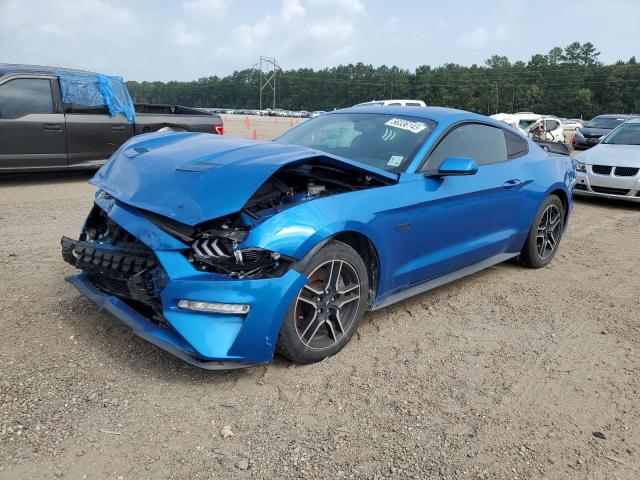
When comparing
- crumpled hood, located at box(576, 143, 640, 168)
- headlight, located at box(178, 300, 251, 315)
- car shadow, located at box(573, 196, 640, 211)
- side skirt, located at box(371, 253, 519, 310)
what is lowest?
car shadow, located at box(573, 196, 640, 211)

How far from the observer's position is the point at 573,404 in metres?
2.92

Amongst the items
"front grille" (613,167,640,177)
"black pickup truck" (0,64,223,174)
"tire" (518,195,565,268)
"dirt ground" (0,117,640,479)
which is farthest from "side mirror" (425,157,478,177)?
"black pickup truck" (0,64,223,174)

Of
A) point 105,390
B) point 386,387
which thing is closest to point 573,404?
point 386,387

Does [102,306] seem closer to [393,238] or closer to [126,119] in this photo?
[393,238]

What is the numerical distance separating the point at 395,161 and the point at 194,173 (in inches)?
58.3

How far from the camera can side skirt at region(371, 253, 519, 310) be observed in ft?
11.9

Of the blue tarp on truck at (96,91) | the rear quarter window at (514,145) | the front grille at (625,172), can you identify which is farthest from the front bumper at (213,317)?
the front grille at (625,172)

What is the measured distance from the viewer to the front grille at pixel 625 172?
29.4 feet

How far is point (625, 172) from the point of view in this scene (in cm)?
908

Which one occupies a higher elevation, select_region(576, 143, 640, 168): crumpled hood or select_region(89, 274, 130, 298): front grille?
select_region(576, 143, 640, 168): crumpled hood

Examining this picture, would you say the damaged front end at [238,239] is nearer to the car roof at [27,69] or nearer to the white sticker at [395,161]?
the white sticker at [395,161]

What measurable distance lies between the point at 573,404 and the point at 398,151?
2008 mm

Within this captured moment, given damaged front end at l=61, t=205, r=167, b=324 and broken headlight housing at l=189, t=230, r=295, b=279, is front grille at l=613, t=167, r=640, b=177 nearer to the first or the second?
broken headlight housing at l=189, t=230, r=295, b=279

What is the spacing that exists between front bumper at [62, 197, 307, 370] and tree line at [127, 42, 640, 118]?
7409 centimetres
